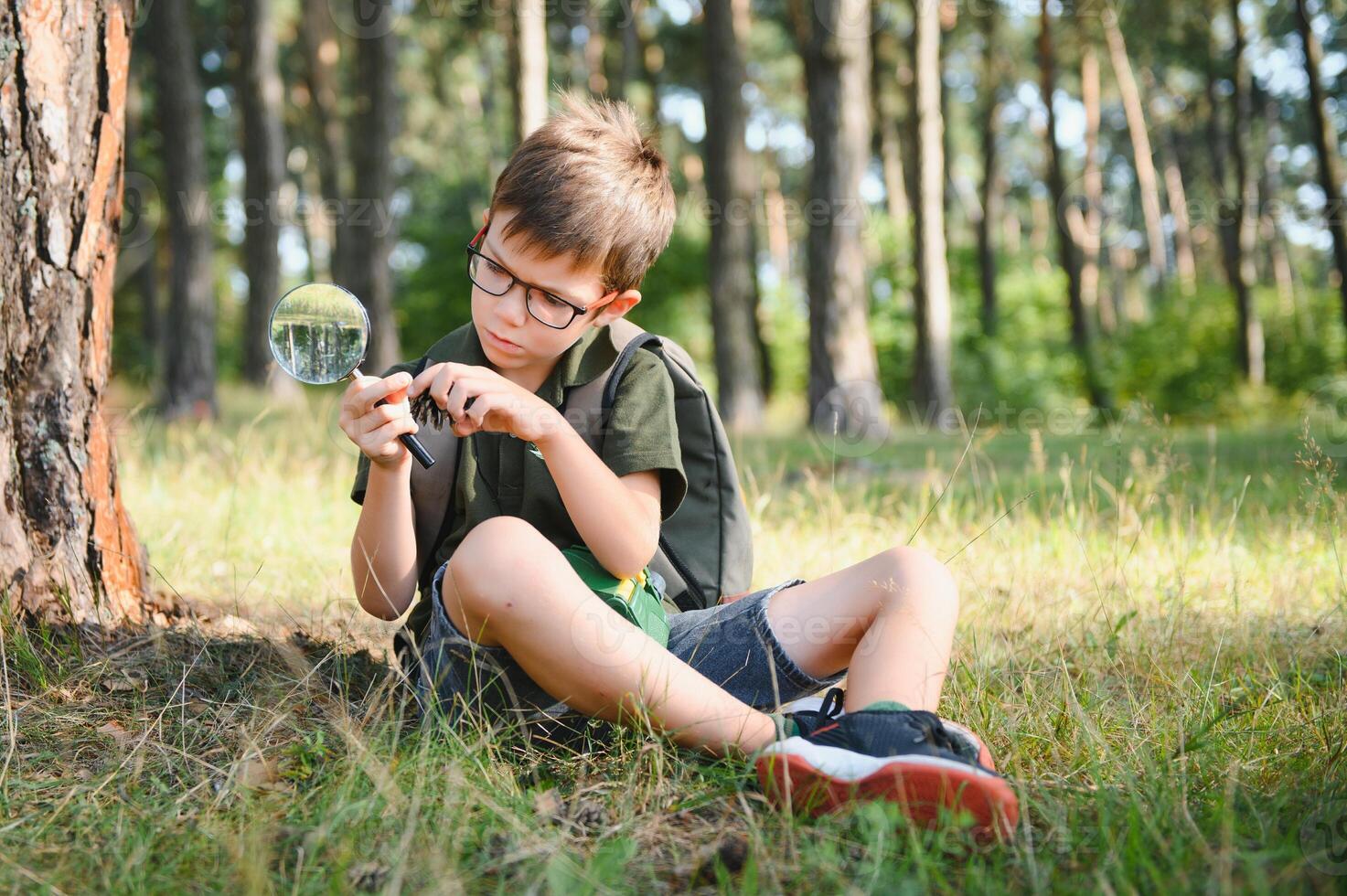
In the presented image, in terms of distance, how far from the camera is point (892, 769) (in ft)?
5.54

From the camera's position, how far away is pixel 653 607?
7.16 feet

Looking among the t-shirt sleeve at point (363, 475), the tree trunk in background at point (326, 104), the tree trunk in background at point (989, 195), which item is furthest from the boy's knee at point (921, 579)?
the tree trunk in background at point (989, 195)

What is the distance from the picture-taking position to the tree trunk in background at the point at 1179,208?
30.3 meters

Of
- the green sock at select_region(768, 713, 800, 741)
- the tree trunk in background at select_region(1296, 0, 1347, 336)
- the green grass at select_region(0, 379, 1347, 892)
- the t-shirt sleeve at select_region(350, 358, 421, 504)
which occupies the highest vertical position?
A: the tree trunk in background at select_region(1296, 0, 1347, 336)

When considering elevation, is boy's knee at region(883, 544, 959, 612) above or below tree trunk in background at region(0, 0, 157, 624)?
below

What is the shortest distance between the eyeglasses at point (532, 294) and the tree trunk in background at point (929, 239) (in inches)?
405

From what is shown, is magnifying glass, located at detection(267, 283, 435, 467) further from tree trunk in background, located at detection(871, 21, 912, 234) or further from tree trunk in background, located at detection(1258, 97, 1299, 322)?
tree trunk in background, located at detection(1258, 97, 1299, 322)

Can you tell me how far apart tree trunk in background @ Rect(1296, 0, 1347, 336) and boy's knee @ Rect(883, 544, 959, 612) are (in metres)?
8.88

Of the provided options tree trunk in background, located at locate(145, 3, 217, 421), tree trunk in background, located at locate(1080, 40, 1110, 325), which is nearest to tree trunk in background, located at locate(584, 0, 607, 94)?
tree trunk in background, located at locate(145, 3, 217, 421)

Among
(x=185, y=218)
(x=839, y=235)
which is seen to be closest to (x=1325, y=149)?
(x=839, y=235)

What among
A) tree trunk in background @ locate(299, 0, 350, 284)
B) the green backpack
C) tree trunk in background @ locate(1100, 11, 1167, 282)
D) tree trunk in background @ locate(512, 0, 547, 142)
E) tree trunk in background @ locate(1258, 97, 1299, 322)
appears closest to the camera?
the green backpack

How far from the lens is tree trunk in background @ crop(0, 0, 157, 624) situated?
2.39 metres

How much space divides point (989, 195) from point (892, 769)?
20.8m

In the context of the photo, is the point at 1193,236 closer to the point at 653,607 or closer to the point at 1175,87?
the point at 1175,87
